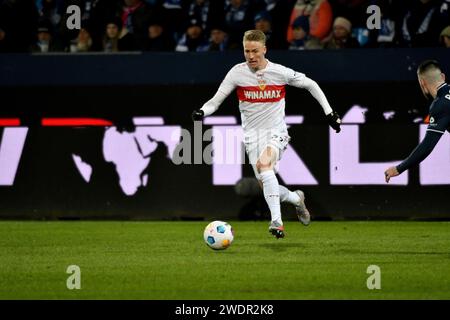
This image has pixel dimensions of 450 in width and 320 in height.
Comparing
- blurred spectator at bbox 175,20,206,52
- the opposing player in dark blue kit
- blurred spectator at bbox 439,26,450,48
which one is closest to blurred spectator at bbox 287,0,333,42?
blurred spectator at bbox 175,20,206,52

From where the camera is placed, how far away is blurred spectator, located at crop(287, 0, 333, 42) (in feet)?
54.0

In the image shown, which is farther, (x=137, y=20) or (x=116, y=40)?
(x=137, y=20)

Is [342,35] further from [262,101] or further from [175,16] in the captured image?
[262,101]

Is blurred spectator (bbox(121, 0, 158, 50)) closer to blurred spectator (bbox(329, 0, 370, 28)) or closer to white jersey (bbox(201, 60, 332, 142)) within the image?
blurred spectator (bbox(329, 0, 370, 28))

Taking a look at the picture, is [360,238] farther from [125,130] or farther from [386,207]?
[125,130]

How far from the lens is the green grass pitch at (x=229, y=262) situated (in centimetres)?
832

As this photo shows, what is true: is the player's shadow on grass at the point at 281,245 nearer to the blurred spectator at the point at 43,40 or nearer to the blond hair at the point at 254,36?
the blond hair at the point at 254,36

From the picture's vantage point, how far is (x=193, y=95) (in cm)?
1580

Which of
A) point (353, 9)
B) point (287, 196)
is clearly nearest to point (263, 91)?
point (287, 196)

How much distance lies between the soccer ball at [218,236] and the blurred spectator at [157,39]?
6721mm

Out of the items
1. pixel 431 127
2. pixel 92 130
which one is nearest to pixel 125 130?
pixel 92 130

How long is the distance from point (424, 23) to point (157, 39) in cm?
432

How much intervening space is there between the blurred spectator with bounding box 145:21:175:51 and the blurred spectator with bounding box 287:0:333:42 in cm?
205

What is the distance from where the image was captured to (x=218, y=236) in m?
10.9
